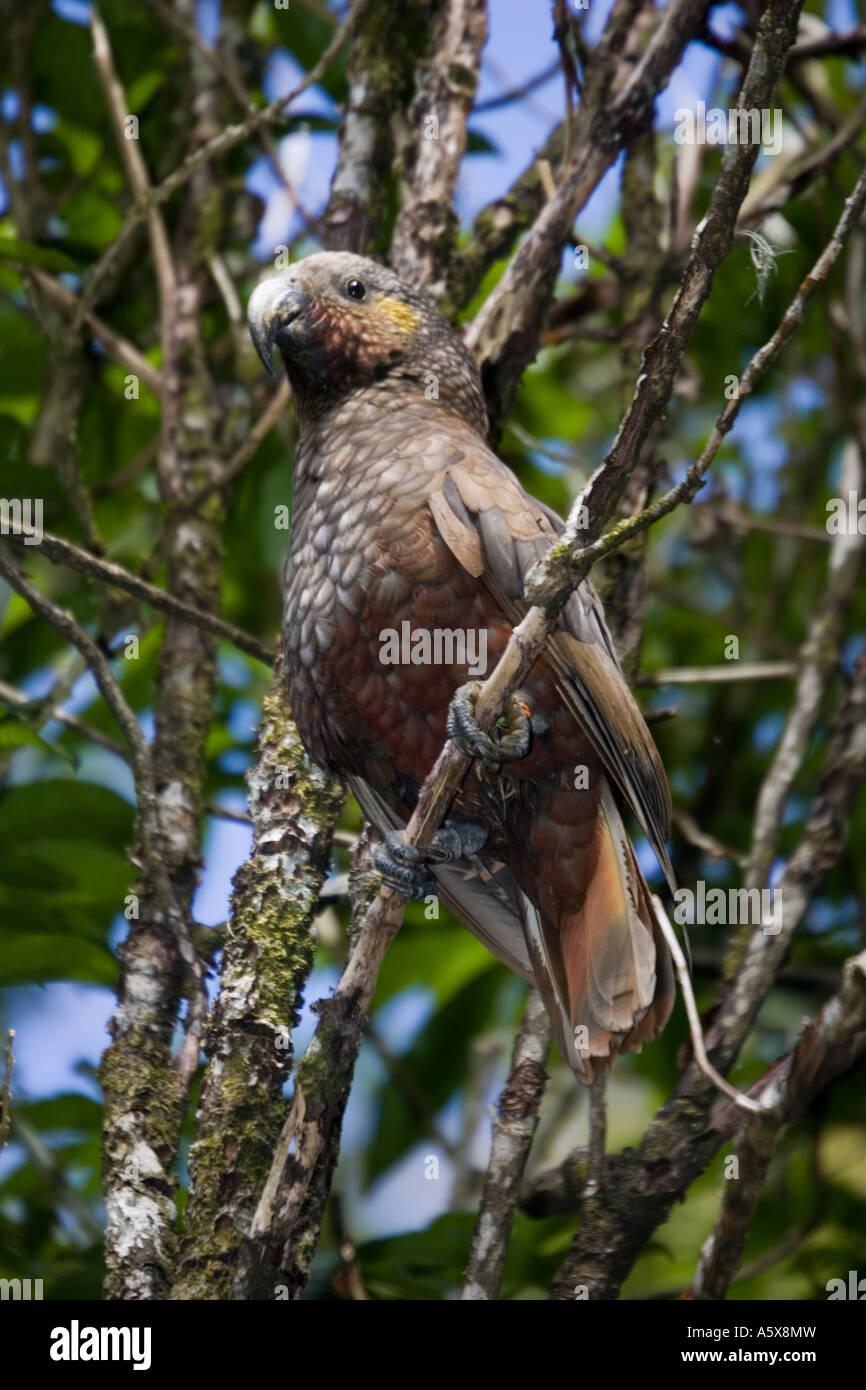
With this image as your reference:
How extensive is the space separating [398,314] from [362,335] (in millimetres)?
101

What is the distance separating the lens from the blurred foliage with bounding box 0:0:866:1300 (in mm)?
3744

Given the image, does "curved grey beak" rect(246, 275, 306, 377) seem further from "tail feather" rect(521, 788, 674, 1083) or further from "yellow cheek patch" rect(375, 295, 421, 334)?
"tail feather" rect(521, 788, 674, 1083)

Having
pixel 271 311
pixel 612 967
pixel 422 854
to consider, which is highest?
pixel 271 311

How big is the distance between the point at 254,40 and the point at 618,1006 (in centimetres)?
356

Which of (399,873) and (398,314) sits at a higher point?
(398,314)

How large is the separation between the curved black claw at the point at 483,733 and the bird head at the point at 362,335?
Answer: 0.97 m

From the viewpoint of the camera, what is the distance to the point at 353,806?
15.1 feet

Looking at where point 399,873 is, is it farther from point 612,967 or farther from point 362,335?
point 362,335

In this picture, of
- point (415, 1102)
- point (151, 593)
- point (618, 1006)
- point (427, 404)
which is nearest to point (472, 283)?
point (427, 404)

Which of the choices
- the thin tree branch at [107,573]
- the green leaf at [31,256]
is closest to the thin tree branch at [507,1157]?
the thin tree branch at [107,573]

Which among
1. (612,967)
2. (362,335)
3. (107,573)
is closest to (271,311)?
(362,335)

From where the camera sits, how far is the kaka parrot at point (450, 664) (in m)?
2.99

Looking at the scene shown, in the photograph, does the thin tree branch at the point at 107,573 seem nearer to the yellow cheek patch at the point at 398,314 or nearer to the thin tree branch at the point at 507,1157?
the yellow cheek patch at the point at 398,314

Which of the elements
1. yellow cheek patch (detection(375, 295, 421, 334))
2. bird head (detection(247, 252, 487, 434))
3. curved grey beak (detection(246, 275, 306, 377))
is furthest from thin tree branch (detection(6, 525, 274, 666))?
yellow cheek patch (detection(375, 295, 421, 334))
